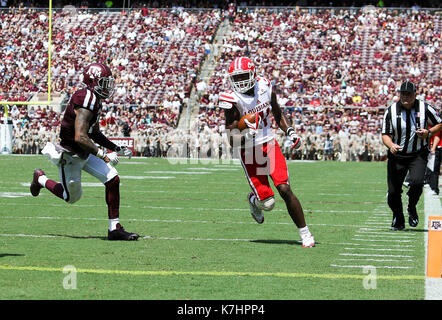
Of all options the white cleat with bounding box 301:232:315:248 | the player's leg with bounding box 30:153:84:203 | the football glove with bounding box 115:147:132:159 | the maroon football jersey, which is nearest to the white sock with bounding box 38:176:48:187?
the player's leg with bounding box 30:153:84:203

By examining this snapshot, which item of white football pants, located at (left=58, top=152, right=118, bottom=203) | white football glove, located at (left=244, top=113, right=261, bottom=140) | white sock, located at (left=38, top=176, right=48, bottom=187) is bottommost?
white sock, located at (left=38, top=176, right=48, bottom=187)

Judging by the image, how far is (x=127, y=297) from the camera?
207 inches

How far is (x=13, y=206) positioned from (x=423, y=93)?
23.4 m

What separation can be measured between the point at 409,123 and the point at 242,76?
7.89ft

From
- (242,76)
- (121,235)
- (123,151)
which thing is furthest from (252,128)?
(121,235)

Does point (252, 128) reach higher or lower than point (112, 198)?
higher

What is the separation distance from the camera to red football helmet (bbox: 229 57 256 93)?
8023mm

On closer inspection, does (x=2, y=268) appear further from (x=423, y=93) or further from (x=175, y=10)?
(x=175, y=10)

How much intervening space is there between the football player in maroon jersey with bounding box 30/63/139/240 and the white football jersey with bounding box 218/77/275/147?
1235 mm

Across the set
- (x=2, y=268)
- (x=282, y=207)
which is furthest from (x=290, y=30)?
(x=2, y=268)

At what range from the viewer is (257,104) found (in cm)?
812

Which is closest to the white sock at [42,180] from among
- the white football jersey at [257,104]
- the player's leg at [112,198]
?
the player's leg at [112,198]

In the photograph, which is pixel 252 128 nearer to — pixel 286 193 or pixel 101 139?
pixel 286 193

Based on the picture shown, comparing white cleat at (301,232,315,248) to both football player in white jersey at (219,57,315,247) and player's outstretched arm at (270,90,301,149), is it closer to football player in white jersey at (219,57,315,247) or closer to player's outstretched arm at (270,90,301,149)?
football player in white jersey at (219,57,315,247)
